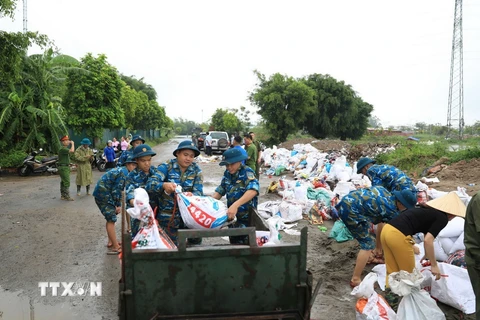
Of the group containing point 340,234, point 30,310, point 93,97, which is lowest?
point 30,310

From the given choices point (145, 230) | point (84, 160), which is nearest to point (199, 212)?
point (145, 230)

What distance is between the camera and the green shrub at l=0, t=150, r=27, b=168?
42.1ft

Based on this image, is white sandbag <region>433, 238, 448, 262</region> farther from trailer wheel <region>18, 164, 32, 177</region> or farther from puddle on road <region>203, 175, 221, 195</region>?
trailer wheel <region>18, 164, 32, 177</region>

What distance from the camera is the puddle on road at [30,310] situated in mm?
3467

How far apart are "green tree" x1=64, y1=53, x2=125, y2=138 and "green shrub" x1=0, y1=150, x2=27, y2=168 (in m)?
2.87

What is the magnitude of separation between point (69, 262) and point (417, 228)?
411cm

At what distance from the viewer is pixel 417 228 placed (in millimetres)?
3277

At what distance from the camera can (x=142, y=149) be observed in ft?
12.8

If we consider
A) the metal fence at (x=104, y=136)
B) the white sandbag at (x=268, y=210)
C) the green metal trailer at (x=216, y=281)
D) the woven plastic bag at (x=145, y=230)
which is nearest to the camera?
the green metal trailer at (x=216, y=281)

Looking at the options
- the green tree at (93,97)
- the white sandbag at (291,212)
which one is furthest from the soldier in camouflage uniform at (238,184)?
the green tree at (93,97)

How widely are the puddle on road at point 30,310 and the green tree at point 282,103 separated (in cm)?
2274

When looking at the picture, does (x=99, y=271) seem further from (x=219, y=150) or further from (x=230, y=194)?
(x=219, y=150)

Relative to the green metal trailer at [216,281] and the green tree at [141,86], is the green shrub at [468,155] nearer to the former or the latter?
the green metal trailer at [216,281]

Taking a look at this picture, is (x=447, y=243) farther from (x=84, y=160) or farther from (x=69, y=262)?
(x=84, y=160)
